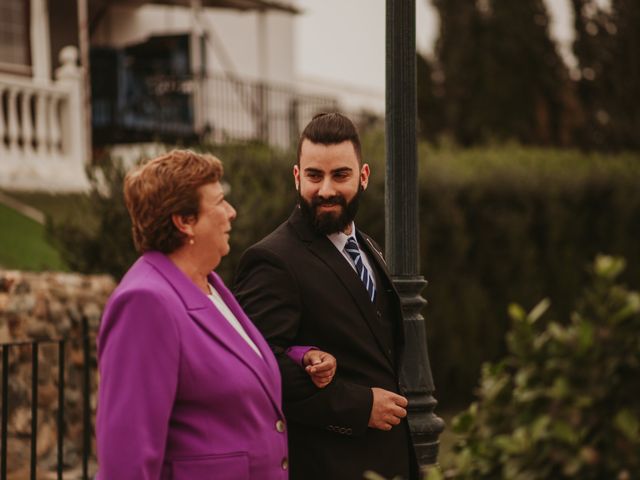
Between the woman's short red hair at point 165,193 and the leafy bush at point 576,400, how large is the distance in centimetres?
106

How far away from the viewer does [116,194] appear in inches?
385

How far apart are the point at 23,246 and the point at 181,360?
8.96m

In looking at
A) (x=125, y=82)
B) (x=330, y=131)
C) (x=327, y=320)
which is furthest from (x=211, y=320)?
(x=125, y=82)

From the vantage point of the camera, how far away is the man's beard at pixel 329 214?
144 inches

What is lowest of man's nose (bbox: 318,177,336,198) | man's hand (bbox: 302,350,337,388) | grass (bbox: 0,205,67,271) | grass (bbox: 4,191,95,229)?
grass (bbox: 0,205,67,271)

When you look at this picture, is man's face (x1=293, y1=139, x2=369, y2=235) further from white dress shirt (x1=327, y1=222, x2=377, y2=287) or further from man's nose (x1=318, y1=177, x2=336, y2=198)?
white dress shirt (x1=327, y1=222, x2=377, y2=287)

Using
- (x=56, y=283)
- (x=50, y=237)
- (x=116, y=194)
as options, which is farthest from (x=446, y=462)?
(x=50, y=237)

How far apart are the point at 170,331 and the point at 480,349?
11.7 meters

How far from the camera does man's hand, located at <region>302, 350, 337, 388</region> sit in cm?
344

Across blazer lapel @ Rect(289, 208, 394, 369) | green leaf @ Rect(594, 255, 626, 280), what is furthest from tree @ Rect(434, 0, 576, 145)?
green leaf @ Rect(594, 255, 626, 280)

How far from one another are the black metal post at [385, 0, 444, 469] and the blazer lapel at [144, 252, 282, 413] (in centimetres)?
166

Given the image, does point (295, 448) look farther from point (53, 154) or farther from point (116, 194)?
point (53, 154)

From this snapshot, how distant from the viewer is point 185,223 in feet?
10.0

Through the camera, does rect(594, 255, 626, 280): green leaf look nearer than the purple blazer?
Yes
